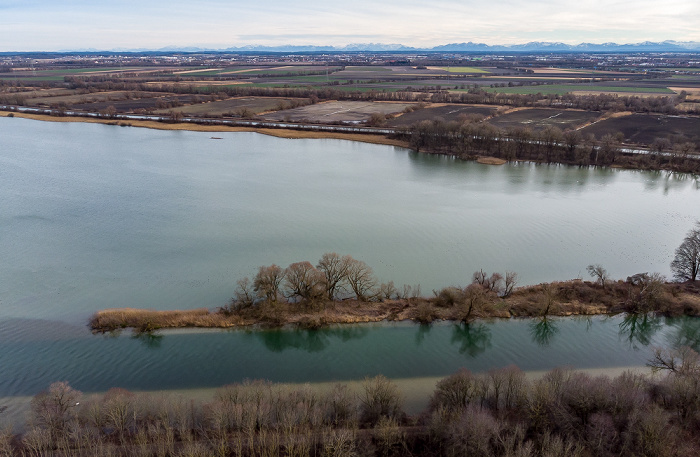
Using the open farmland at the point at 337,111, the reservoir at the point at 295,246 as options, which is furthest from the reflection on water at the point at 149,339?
the open farmland at the point at 337,111

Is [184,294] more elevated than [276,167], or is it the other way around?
[276,167]

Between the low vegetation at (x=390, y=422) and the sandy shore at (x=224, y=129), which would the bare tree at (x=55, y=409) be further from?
the sandy shore at (x=224, y=129)

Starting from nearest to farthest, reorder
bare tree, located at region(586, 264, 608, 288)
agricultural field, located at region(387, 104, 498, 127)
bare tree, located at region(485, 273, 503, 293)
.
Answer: bare tree, located at region(485, 273, 503, 293), bare tree, located at region(586, 264, 608, 288), agricultural field, located at region(387, 104, 498, 127)

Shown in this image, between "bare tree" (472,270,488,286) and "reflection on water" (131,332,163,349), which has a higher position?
"bare tree" (472,270,488,286)

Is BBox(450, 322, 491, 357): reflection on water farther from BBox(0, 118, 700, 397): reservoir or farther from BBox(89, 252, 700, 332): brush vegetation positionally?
BBox(89, 252, 700, 332): brush vegetation

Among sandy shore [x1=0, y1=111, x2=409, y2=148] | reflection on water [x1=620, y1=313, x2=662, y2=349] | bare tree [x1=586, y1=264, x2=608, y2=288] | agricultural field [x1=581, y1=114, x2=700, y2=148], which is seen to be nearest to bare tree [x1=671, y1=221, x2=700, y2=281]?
bare tree [x1=586, y1=264, x2=608, y2=288]

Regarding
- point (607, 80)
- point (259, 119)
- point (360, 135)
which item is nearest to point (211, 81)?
point (259, 119)

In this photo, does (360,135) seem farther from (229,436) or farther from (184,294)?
(229,436)
